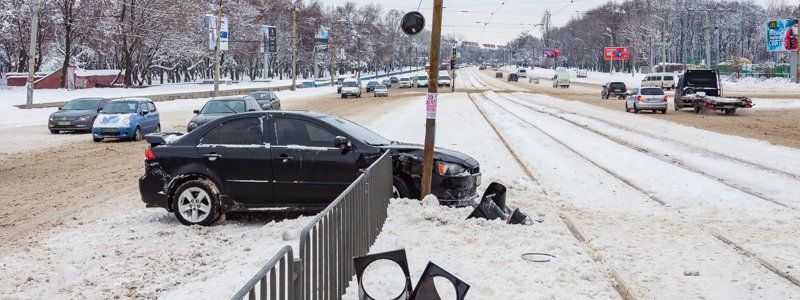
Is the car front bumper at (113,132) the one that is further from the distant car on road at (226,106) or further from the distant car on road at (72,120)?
the distant car on road at (72,120)

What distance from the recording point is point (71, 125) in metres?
25.6

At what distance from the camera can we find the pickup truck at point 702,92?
35.0 meters

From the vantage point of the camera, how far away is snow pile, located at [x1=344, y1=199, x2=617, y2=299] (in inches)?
250

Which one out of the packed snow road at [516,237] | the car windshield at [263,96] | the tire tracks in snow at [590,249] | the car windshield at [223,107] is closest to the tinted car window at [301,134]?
the packed snow road at [516,237]

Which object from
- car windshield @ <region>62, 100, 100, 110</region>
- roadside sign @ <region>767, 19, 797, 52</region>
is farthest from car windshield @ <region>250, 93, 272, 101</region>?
roadside sign @ <region>767, 19, 797, 52</region>

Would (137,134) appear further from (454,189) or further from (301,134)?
(454,189)

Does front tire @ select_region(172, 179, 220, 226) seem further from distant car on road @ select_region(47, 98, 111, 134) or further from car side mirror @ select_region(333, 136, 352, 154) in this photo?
distant car on road @ select_region(47, 98, 111, 134)

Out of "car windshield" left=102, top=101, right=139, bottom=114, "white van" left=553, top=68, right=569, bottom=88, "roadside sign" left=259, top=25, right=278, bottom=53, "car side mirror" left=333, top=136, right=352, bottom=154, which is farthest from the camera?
"roadside sign" left=259, top=25, right=278, bottom=53

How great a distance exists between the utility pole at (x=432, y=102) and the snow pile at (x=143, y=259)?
1.65 metres

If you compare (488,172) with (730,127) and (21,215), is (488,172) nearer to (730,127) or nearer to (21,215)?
(21,215)

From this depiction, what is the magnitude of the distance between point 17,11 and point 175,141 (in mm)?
69458

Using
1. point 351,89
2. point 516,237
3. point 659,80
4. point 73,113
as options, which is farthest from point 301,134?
point 659,80

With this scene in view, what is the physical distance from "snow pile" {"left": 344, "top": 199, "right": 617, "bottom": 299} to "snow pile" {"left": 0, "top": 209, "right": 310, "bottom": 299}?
4.40 ft

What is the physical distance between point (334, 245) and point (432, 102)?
15.9 feet
